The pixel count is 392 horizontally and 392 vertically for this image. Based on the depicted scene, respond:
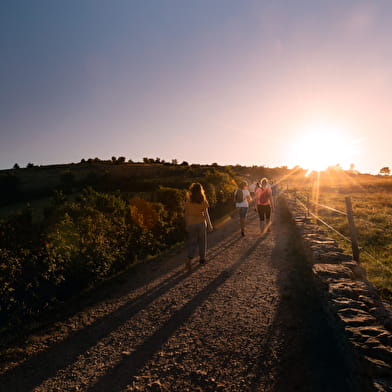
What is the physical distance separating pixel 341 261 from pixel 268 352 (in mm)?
3381

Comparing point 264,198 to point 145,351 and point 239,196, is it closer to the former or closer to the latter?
point 239,196

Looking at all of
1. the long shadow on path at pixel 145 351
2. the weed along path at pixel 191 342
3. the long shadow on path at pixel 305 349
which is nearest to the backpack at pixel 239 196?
the weed along path at pixel 191 342

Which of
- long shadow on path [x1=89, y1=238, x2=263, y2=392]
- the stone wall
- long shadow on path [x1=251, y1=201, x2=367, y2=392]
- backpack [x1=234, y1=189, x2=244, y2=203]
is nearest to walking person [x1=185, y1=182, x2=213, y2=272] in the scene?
long shadow on path [x1=89, y1=238, x2=263, y2=392]

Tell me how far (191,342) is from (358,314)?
2403 mm

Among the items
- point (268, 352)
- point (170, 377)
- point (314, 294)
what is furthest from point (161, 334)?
point (314, 294)

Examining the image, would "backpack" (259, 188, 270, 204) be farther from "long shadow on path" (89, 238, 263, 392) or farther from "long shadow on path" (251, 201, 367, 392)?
"long shadow on path" (89, 238, 263, 392)

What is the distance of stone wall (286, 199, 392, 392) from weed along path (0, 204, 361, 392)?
1.25 feet

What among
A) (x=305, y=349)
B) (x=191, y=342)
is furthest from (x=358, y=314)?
(x=191, y=342)

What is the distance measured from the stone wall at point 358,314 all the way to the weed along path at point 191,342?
382mm

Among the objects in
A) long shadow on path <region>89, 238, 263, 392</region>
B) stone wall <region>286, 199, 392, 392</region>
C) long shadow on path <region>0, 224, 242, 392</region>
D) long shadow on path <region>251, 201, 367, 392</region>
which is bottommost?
long shadow on path <region>0, 224, 242, 392</region>

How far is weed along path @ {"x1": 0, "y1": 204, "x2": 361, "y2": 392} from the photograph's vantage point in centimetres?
297

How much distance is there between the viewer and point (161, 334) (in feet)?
12.9

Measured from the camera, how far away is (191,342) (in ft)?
12.1

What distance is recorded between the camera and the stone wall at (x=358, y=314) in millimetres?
2493
